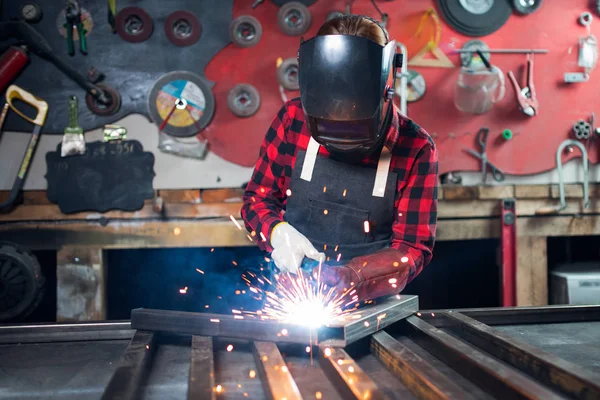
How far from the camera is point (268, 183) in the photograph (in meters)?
2.12

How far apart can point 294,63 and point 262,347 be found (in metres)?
2.51

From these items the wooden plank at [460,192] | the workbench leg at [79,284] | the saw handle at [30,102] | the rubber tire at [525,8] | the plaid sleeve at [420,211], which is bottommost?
the workbench leg at [79,284]

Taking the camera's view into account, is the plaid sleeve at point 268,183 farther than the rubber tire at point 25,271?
No

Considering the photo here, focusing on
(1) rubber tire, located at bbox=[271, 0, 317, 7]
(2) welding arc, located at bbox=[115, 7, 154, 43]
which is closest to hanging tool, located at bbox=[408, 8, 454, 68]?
(1) rubber tire, located at bbox=[271, 0, 317, 7]

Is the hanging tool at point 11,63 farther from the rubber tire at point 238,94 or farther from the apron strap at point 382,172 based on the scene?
the apron strap at point 382,172

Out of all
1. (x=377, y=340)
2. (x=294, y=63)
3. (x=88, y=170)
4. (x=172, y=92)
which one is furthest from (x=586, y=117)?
(x=88, y=170)

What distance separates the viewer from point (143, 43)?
347 centimetres

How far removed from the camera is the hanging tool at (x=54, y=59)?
3.33 metres

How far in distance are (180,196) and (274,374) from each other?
236 centimetres

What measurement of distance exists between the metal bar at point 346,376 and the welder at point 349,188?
392mm

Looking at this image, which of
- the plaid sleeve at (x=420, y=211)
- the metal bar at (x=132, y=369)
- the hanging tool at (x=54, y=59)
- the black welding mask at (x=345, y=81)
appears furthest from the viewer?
the hanging tool at (x=54, y=59)

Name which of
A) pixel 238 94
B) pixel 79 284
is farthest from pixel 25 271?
pixel 238 94

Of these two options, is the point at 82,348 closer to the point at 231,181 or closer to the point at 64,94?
the point at 231,181

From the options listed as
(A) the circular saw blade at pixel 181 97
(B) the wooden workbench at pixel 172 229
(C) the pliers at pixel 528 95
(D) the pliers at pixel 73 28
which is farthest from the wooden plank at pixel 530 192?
(D) the pliers at pixel 73 28
